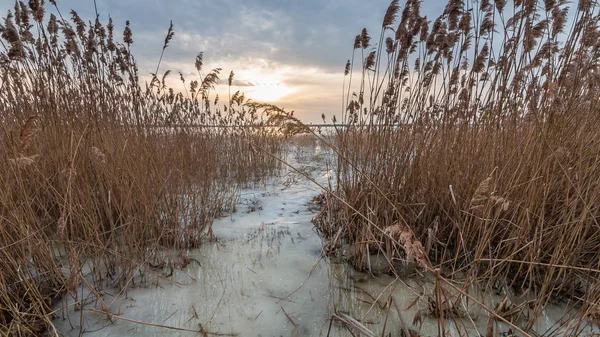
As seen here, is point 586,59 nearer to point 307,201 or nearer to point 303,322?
point 303,322

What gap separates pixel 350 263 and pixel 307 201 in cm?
184

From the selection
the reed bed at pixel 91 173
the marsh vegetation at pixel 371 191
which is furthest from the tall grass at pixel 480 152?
the reed bed at pixel 91 173

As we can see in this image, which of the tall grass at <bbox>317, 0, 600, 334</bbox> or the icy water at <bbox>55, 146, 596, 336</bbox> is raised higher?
the tall grass at <bbox>317, 0, 600, 334</bbox>

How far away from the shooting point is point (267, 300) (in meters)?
1.65

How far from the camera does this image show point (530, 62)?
1774 mm

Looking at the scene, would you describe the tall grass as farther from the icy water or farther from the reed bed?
the reed bed

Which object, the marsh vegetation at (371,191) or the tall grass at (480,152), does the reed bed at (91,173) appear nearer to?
the marsh vegetation at (371,191)

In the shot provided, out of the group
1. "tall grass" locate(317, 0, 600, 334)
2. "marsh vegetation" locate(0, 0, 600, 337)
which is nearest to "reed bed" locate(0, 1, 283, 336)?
"marsh vegetation" locate(0, 0, 600, 337)

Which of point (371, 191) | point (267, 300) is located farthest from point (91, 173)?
point (371, 191)

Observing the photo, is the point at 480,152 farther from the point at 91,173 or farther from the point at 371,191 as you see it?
the point at 91,173

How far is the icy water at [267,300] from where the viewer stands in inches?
54.9

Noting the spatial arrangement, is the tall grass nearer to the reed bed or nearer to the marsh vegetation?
the marsh vegetation

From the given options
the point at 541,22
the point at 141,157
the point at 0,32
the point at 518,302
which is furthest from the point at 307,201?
the point at 0,32

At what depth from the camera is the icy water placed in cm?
140
